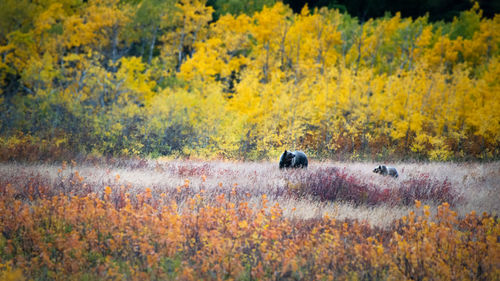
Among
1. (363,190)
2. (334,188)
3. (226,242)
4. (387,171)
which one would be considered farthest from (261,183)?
(387,171)

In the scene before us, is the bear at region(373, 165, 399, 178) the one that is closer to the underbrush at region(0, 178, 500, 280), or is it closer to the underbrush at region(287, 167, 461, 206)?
the underbrush at region(287, 167, 461, 206)

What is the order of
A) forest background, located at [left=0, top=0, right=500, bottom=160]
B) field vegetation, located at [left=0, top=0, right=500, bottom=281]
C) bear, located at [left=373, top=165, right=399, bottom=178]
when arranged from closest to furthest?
1. field vegetation, located at [left=0, top=0, right=500, bottom=281]
2. bear, located at [left=373, top=165, right=399, bottom=178]
3. forest background, located at [left=0, top=0, right=500, bottom=160]

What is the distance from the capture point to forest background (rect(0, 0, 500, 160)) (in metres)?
17.4

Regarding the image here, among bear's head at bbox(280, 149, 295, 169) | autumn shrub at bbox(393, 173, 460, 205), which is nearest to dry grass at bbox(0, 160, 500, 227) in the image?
autumn shrub at bbox(393, 173, 460, 205)

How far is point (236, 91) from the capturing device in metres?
23.9

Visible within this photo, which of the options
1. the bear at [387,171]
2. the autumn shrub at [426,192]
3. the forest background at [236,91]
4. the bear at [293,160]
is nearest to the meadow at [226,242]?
the autumn shrub at [426,192]

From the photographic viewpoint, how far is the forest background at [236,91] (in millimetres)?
17438

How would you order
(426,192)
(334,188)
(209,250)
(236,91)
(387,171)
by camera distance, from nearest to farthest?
(209,250), (334,188), (426,192), (387,171), (236,91)

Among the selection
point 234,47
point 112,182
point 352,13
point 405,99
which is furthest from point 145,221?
point 352,13

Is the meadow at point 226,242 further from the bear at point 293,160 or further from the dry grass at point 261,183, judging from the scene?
the bear at point 293,160

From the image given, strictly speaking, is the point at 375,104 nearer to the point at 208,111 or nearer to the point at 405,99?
the point at 405,99

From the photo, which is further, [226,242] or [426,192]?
[426,192]

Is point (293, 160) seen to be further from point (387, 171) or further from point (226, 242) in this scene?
point (226, 242)

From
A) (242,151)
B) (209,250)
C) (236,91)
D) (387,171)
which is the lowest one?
(242,151)
